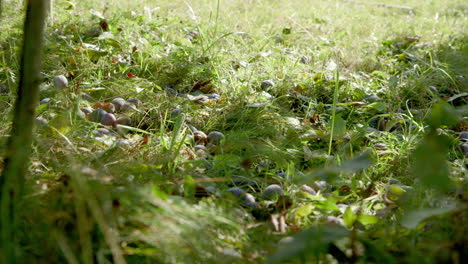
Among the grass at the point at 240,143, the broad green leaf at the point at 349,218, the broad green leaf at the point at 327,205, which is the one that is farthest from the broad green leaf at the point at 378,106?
the broad green leaf at the point at 349,218

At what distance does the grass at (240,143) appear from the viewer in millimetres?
791

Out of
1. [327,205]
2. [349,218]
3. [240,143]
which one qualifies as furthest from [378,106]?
[349,218]

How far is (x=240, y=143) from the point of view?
1538 mm

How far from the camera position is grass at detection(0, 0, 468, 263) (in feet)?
2.60

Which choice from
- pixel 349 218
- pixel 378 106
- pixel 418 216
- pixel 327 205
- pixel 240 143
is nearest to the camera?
pixel 418 216

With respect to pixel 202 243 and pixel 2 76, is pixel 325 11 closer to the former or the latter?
pixel 2 76

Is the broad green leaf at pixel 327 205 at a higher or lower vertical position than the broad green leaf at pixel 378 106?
higher

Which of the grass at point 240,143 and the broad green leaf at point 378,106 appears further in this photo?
the broad green leaf at point 378,106

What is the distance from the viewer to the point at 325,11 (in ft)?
13.0

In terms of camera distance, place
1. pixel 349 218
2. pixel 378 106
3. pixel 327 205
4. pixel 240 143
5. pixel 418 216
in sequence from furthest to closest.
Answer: pixel 378 106 < pixel 240 143 < pixel 327 205 < pixel 349 218 < pixel 418 216

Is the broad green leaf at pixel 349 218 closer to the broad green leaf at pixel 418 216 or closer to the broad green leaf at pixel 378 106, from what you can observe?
the broad green leaf at pixel 418 216

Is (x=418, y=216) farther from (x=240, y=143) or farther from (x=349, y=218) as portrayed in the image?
(x=240, y=143)

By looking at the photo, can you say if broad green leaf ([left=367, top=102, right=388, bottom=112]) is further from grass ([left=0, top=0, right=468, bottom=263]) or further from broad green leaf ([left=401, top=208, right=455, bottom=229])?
broad green leaf ([left=401, top=208, right=455, bottom=229])

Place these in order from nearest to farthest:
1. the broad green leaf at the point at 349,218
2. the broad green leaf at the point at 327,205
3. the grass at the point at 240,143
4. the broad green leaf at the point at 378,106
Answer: the grass at the point at 240,143 < the broad green leaf at the point at 349,218 < the broad green leaf at the point at 327,205 < the broad green leaf at the point at 378,106
